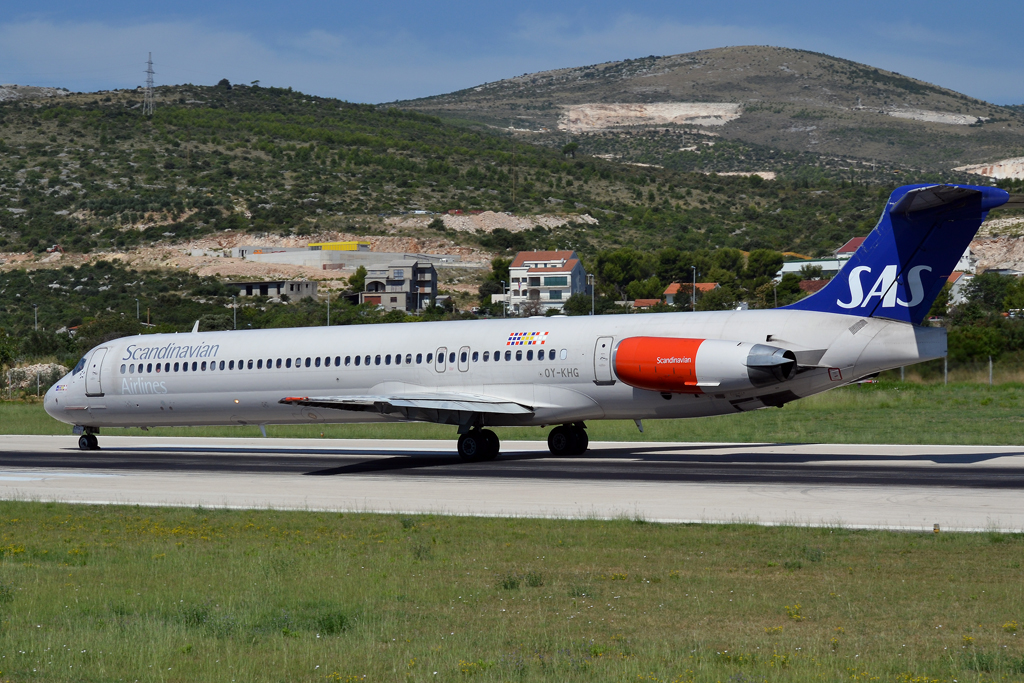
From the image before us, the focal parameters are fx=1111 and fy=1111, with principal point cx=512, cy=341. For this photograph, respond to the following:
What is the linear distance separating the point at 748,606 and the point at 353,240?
130241mm

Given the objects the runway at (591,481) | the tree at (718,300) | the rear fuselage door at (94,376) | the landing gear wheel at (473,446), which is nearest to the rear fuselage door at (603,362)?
the runway at (591,481)

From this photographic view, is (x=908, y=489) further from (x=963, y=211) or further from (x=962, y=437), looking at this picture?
(x=962, y=437)

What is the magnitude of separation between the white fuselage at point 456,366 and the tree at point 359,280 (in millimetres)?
87623

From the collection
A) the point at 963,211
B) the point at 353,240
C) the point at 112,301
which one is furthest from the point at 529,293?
the point at 963,211

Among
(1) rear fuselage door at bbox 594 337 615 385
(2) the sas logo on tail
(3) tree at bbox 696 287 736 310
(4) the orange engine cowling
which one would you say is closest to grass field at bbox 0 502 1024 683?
(4) the orange engine cowling

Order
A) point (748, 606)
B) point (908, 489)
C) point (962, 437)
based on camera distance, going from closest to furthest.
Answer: point (748, 606) < point (908, 489) < point (962, 437)

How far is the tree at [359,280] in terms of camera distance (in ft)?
397

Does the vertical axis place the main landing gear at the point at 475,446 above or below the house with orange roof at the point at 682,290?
below

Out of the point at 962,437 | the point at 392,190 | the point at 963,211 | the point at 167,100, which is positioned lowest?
the point at 962,437

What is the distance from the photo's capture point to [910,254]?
2264 cm

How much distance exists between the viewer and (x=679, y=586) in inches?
436

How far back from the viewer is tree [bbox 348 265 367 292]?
12094 centimetres

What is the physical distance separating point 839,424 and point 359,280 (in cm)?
8982

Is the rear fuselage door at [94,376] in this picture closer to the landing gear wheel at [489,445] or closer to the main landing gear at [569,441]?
the landing gear wheel at [489,445]
